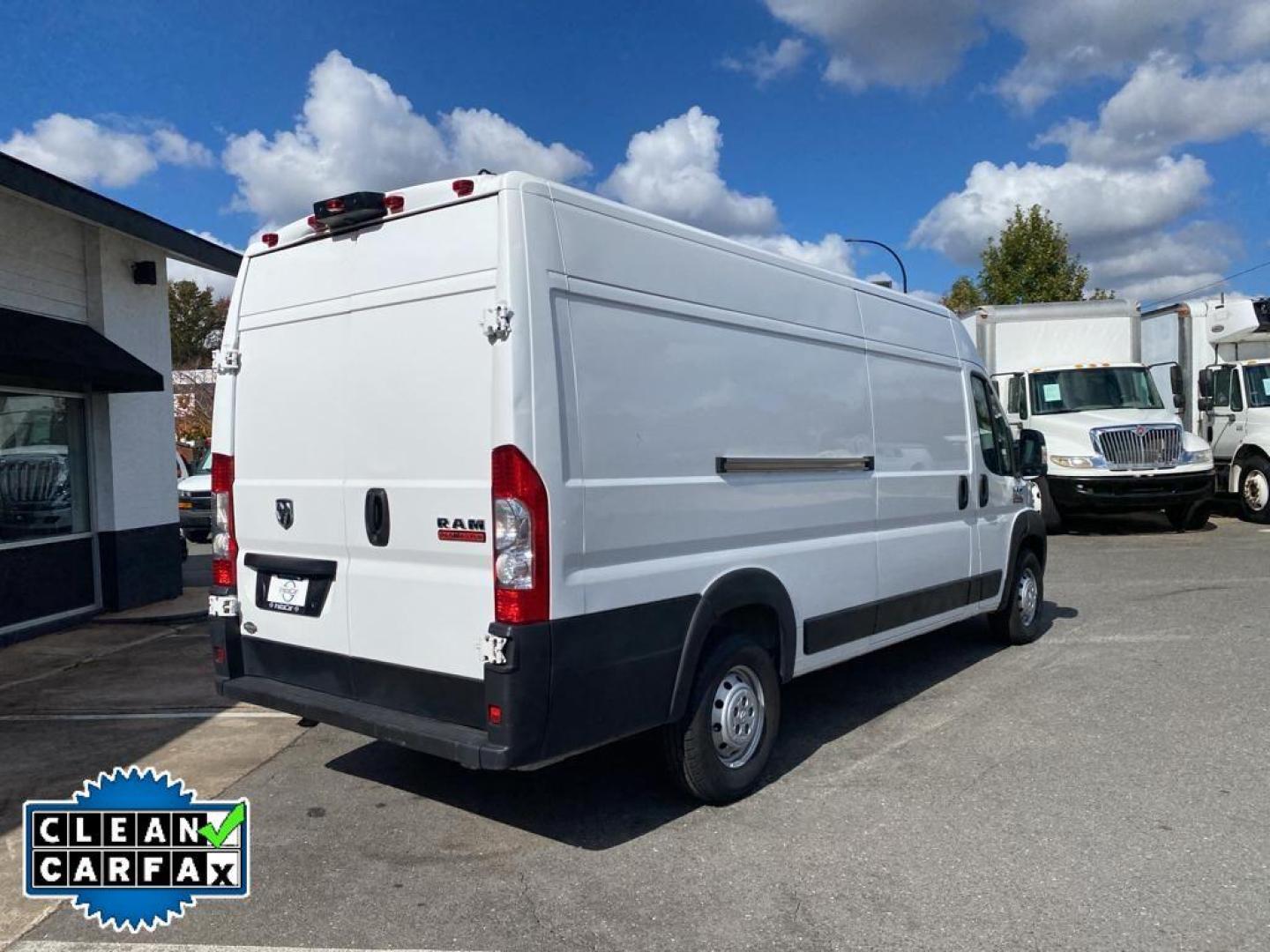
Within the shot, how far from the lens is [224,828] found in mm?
4094

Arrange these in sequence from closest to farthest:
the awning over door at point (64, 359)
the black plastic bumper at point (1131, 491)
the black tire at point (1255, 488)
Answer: the awning over door at point (64, 359) < the black plastic bumper at point (1131, 491) < the black tire at point (1255, 488)

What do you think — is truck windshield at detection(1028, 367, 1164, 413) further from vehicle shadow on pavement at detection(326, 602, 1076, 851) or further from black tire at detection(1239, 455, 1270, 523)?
vehicle shadow on pavement at detection(326, 602, 1076, 851)

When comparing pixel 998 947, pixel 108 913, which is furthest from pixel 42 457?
pixel 998 947

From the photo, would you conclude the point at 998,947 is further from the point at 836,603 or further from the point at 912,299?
the point at 912,299

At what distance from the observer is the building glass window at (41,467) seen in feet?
28.2

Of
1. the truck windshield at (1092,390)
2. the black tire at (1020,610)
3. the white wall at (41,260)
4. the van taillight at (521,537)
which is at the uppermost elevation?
the white wall at (41,260)

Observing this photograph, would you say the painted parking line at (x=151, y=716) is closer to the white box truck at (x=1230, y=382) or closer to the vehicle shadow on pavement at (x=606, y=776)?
the vehicle shadow on pavement at (x=606, y=776)

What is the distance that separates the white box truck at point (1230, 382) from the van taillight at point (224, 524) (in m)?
15.1

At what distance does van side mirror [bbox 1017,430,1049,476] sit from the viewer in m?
7.59

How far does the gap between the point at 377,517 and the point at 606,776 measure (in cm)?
188

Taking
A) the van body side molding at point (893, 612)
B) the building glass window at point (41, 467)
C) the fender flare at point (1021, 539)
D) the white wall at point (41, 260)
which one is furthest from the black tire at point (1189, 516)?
the white wall at point (41, 260)

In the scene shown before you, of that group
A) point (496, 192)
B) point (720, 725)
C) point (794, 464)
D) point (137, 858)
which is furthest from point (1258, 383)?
point (137, 858)

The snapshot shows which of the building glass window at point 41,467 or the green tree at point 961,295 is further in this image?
the green tree at point 961,295

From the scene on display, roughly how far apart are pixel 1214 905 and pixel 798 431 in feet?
8.64
